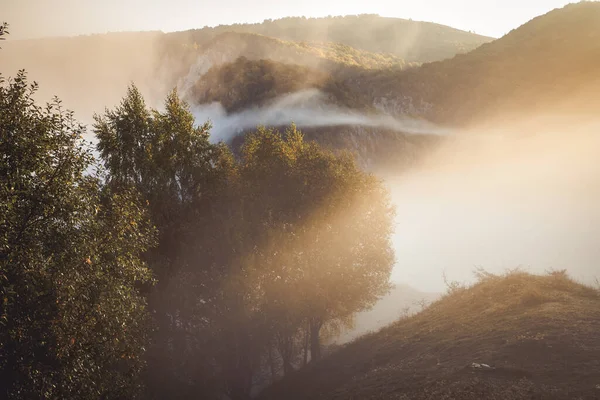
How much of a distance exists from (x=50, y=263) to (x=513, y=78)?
127 m

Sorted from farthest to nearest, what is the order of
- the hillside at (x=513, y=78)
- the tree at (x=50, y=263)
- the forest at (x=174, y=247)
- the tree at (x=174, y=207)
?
the hillside at (x=513, y=78) < the tree at (x=174, y=207) < the forest at (x=174, y=247) < the tree at (x=50, y=263)

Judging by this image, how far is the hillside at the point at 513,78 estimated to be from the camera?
328ft

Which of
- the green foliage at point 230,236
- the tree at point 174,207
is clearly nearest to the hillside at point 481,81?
the green foliage at point 230,236

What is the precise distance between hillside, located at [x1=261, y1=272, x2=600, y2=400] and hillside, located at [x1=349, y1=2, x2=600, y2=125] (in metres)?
90.3

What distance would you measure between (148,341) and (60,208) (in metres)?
11.6

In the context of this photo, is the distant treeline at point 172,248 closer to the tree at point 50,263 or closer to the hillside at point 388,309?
the tree at point 50,263

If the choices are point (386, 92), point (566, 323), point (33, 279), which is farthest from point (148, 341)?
point (386, 92)

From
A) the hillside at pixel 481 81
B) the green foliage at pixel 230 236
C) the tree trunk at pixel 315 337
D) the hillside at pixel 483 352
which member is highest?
the hillside at pixel 481 81

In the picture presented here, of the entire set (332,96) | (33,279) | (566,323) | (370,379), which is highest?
(332,96)

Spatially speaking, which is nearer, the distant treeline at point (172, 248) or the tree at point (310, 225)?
the distant treeline at point (172, 248)

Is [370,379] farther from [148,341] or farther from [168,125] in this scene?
[168,125]

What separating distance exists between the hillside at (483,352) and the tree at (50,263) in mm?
13313

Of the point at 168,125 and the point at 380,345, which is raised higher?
the point at 168,125

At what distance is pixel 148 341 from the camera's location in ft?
66.7
